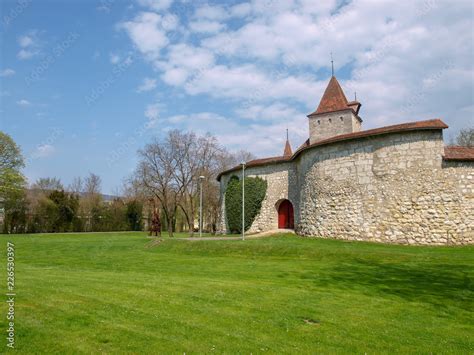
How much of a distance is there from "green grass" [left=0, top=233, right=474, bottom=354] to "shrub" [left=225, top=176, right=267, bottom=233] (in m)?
16.5

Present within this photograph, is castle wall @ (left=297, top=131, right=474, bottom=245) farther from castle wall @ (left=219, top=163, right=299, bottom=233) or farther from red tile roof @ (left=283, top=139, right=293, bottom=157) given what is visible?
red tile roof @ (left=283, top=139, right=293, bottom=157)

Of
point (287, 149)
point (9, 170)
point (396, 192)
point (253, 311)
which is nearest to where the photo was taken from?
point (253, 311)

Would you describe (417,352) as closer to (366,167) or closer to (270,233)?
(366,167)

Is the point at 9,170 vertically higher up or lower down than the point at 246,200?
higher up

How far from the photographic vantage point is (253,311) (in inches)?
263

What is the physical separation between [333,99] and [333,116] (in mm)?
1903

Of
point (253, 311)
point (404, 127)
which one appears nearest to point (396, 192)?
point (404, 127)

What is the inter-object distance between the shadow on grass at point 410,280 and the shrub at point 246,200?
15.7 m

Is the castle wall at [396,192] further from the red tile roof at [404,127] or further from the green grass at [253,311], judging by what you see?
the green grass at [253,311]

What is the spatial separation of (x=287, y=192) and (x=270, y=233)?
4097 mm

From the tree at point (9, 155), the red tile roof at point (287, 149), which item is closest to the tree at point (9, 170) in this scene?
the tree at point (9, 155)

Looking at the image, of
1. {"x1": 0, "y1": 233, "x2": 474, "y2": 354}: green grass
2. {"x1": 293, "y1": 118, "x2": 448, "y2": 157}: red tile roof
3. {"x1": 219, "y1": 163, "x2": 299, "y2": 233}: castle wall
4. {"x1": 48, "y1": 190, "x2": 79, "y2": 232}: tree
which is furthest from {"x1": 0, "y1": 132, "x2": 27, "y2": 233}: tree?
{"x1": 293, "y1": 118, "x2": 448, "y2": 157}: red tile roof

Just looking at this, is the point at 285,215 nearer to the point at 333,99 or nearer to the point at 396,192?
the point at 396,192

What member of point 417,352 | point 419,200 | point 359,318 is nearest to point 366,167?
point 419,200
